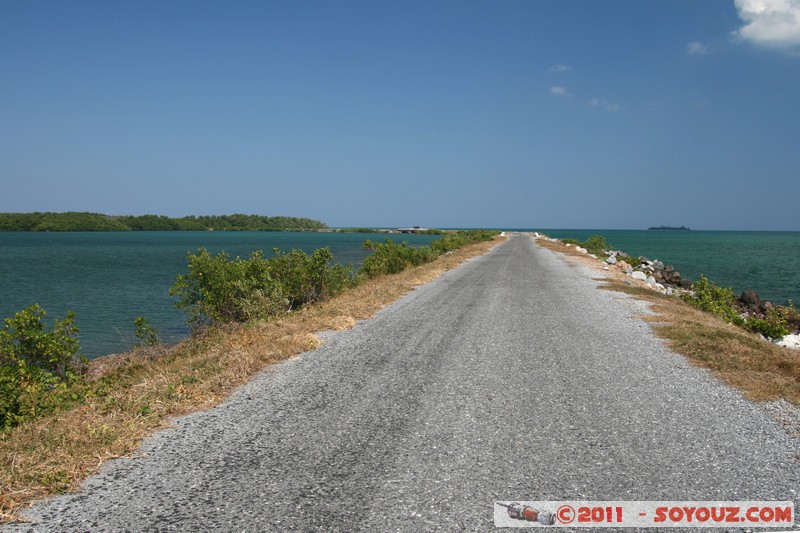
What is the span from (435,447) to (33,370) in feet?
22.0

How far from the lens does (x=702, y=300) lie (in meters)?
18.1

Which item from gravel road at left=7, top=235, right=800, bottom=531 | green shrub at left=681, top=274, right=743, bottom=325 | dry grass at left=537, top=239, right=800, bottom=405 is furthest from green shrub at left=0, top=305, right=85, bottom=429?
green shrub at left=681, top=274, right=743, bottom=325

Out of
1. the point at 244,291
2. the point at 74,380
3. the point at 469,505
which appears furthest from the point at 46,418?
the point at 244,291

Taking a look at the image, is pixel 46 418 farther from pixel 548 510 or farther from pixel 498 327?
pixel 498 327

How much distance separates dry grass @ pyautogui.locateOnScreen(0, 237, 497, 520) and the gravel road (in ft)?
0.65

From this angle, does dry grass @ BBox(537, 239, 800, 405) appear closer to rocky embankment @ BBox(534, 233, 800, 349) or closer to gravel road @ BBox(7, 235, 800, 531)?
Result: gravel road @ BBox(7, 235, 800, 531)

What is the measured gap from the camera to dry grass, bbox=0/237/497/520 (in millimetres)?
3996

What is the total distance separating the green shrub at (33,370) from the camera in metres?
6.50

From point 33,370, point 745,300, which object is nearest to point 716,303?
point 745,300

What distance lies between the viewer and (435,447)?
188 inches

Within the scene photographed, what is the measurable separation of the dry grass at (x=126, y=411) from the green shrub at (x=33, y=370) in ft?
1.79

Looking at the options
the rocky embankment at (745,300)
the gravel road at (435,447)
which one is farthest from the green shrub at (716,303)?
the gravel road at (435,447)

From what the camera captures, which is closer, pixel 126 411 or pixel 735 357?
pixel 126 411

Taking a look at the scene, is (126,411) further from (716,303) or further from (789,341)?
(716,303)
